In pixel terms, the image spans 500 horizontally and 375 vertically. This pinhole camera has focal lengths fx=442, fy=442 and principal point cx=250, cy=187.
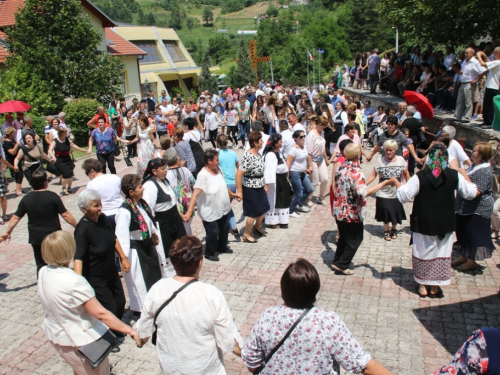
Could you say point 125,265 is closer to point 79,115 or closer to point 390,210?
point 390,210

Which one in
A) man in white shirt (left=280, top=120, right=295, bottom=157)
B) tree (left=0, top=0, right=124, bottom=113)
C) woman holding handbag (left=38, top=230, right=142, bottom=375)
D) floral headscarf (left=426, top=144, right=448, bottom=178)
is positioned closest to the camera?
woman holding handbag (left=38, top=230, right=142, bottom=375)

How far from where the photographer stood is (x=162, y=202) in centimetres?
565

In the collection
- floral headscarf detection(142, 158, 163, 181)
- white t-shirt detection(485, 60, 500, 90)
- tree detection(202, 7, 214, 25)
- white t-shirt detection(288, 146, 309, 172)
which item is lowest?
white t-shirt detection(288, 146, 309, 172)

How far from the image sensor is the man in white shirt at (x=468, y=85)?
409 inches

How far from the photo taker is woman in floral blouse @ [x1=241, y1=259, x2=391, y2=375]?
2.55 meters

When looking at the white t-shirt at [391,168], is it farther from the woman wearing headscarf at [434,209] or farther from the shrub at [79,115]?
the shrub at [79,115]

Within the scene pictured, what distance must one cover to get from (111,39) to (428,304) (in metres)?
37.9

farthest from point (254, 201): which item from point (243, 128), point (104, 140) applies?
point (243, 128)

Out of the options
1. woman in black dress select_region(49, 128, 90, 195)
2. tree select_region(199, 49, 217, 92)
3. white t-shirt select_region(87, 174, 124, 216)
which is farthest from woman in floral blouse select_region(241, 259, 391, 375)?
tree select_region(199, 49, 217, 92)

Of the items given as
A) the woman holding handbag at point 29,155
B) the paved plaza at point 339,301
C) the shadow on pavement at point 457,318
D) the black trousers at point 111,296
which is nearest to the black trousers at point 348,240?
the paved plaza at point 339,301

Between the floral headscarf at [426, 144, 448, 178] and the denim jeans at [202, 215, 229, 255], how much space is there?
3.20 m

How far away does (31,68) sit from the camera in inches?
764

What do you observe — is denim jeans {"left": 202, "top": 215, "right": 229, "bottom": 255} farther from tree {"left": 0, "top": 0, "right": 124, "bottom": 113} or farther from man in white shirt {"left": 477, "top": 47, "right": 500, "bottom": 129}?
tree {"left": 0, "top": 0, "right": 124, "bottom": 113}

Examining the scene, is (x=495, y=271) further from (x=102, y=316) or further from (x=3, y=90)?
(x=3, y=90)
